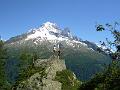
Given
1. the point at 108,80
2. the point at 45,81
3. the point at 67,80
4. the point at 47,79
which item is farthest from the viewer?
the point at 67,80

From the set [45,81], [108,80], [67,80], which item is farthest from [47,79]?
[108,80]

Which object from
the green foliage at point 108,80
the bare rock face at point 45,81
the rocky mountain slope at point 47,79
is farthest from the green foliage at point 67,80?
the green foliage at point 108,80

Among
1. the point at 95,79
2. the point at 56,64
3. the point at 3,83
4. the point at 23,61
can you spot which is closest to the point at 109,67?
the point at 95,79

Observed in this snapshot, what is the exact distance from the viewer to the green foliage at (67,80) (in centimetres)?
6386

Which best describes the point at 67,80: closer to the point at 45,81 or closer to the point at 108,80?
the point at 45,81

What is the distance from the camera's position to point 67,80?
64750mm

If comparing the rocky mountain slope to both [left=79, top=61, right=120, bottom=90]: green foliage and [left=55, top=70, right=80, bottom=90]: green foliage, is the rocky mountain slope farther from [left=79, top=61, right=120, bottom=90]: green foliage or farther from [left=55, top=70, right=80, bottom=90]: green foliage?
[left=79, top=61, right=120, bottom=90]: green foliage

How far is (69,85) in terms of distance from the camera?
2525 inches

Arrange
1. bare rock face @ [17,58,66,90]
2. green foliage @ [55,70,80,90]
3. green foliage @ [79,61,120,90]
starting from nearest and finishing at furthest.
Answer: green foliage @ [79,61,120,90]
bare rock face @ [17,58,66,90]
green foliage @ [55,70,80,90]

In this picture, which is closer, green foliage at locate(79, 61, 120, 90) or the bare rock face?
green foliage at locate(79, 61, 120, 90)

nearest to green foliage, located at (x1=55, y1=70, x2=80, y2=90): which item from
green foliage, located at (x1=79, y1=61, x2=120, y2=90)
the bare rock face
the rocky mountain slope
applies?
the rocky mountain slope

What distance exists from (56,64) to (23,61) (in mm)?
70890

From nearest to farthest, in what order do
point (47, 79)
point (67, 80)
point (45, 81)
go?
point (45, 81) → point (47, 79) → point (67, 80)

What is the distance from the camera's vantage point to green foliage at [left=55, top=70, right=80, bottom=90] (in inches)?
2514
